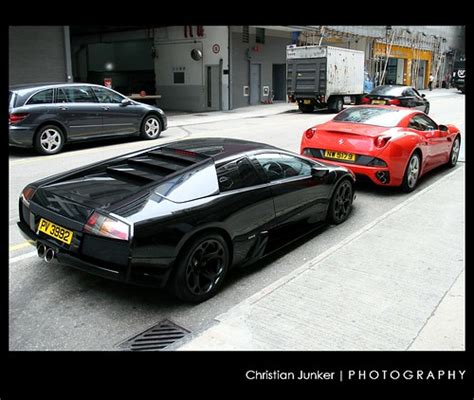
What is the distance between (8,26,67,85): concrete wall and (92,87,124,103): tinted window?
20.7 feet

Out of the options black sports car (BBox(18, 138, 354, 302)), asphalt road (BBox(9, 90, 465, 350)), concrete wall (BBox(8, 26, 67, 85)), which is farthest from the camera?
concrete wall (BBox(8, 26, 67, 85))

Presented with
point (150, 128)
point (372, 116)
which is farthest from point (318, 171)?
point (150, 128)

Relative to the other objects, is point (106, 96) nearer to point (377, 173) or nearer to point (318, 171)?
point (377, 173)

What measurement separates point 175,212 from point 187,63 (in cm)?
2196

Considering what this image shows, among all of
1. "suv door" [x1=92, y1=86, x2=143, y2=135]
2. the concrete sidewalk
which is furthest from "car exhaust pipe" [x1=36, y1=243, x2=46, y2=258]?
"suv door" [x1=92, y1=86, x2=143, y2=135]

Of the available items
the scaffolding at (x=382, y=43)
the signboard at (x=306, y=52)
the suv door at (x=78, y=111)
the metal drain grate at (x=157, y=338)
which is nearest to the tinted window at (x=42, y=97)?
the suv door at (x=78, y=111)

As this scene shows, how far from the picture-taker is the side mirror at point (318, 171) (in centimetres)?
528

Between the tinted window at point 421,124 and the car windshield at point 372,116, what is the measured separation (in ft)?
0.72

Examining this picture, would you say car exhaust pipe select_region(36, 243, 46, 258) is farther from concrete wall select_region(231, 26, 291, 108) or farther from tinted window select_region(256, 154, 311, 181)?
concrete wall select_region(231, 26, 291, 108)

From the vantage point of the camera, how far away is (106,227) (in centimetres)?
347

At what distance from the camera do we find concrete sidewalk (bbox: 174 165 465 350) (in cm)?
323

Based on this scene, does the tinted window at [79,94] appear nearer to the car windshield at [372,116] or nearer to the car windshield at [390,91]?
the car windshield at [372,116]

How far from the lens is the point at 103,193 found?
3912mm
